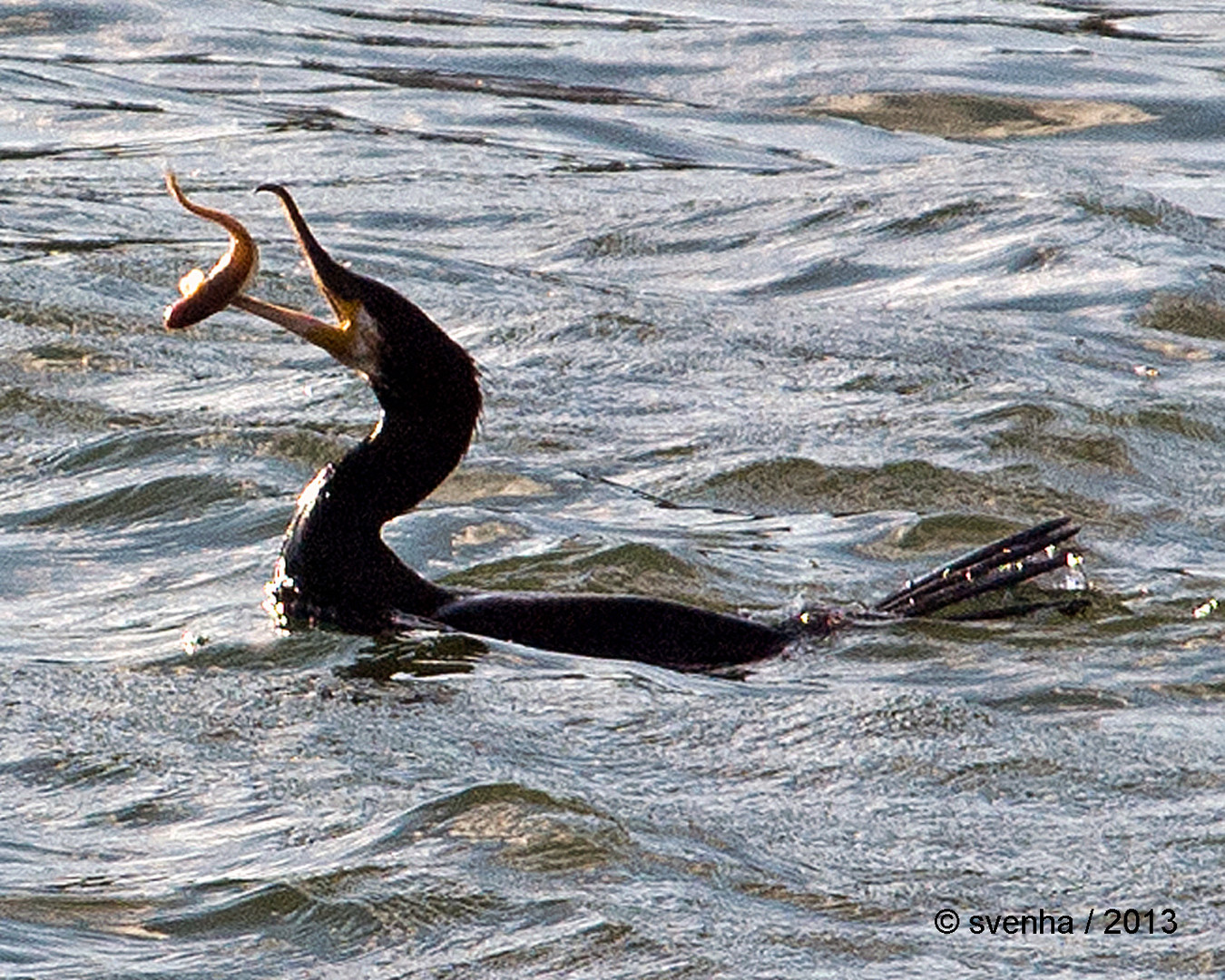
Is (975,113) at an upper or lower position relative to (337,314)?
lower

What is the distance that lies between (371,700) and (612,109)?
8.38 meters

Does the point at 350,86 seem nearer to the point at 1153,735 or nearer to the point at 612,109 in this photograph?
the point at 612,109

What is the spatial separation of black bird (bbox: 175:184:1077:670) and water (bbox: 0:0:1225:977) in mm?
98

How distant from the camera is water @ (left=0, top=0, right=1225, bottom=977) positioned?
5.16 m

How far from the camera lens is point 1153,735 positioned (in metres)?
6.05

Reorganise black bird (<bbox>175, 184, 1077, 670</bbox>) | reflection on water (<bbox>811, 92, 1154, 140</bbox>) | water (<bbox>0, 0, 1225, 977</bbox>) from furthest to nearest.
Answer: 1. reflection on water (<bbox>811, 92, 1154, 140</bbox>)
2. black bird (<bbox>175, 184, 1077, 670</bbox>)
3. water (<bbox>0, 0, 1225, 977</bbox>)

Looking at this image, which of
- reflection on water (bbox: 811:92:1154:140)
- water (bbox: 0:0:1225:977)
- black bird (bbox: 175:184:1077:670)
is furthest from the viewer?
reflection on water (bbox: 811:92:1154:140)

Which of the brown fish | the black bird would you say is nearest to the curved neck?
the black bird

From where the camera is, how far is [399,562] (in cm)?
656

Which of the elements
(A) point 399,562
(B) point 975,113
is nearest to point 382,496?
(A) point 399,562

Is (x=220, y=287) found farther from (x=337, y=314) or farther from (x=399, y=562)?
(x=399, y=562)

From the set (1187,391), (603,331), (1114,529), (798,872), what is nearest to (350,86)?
(603,331)

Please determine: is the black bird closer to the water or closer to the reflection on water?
the water

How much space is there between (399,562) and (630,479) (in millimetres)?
1892
